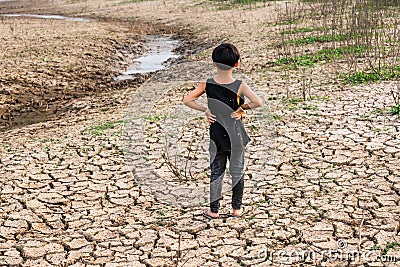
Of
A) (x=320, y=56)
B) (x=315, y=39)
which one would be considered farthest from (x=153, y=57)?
(x=320, y=56)

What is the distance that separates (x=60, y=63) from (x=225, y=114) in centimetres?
898

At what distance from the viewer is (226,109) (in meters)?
4.05

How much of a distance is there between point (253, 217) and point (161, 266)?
949 mm

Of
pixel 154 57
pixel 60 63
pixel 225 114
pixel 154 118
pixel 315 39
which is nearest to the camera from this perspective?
pixel 225 114

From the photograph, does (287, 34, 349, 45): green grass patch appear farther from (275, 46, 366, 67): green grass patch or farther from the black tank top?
the black tank top

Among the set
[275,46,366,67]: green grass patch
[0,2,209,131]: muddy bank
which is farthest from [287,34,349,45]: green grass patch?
[0,2,209,131]: muddy bank

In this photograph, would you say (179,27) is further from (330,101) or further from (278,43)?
(330,101)

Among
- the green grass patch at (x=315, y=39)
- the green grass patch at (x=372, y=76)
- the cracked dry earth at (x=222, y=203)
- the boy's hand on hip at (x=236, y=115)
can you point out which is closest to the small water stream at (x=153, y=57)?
the green grass patch at (x=315, y=39)

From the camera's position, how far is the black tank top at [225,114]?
13.2 feet

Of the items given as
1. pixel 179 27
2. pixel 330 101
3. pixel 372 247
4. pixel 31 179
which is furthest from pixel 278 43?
pixel 372 247

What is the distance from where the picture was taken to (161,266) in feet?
13.1

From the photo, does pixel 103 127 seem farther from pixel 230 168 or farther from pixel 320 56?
pixel 320 56

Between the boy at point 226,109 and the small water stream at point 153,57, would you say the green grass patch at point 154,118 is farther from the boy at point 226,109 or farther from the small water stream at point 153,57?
the small water stream at point 153,57

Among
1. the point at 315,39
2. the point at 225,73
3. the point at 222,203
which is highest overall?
the point at 315,39
